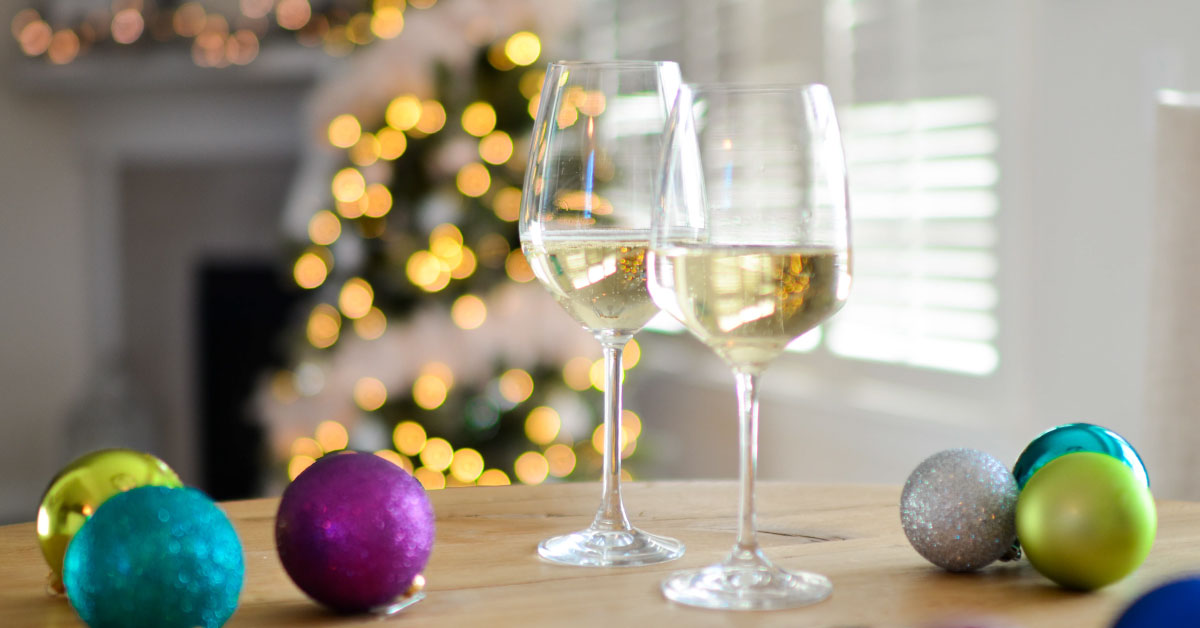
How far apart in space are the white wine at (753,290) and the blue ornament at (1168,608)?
0.23 meters

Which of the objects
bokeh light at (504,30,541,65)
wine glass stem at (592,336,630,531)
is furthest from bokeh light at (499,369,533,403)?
wine glass stem at (592,336,630,531)

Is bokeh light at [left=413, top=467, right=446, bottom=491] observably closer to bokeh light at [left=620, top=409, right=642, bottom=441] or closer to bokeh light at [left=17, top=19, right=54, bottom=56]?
bokeh light at [left=620, top=409, right=642, bottom=441]

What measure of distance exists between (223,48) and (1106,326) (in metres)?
3.02

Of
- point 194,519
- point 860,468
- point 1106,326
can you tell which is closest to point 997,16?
point 1106,326

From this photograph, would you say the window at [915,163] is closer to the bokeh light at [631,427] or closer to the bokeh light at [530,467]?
the bokeh light at [631,427]

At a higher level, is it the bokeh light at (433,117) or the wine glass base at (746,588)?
the bokeh light at (433,117)

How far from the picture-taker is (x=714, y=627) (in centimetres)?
53

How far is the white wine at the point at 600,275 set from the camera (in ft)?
2.27

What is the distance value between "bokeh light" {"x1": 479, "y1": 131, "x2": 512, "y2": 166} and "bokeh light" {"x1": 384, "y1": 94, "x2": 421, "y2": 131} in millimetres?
159

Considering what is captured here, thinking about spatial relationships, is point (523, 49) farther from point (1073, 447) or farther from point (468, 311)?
point (1073, 447)

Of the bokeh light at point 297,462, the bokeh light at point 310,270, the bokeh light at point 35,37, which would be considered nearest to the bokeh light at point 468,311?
the bokeh light at point 310,270

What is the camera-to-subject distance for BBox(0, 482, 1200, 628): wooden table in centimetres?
55

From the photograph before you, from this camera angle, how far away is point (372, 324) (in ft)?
8.46

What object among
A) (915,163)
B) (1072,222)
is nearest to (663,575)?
(1072,222)
